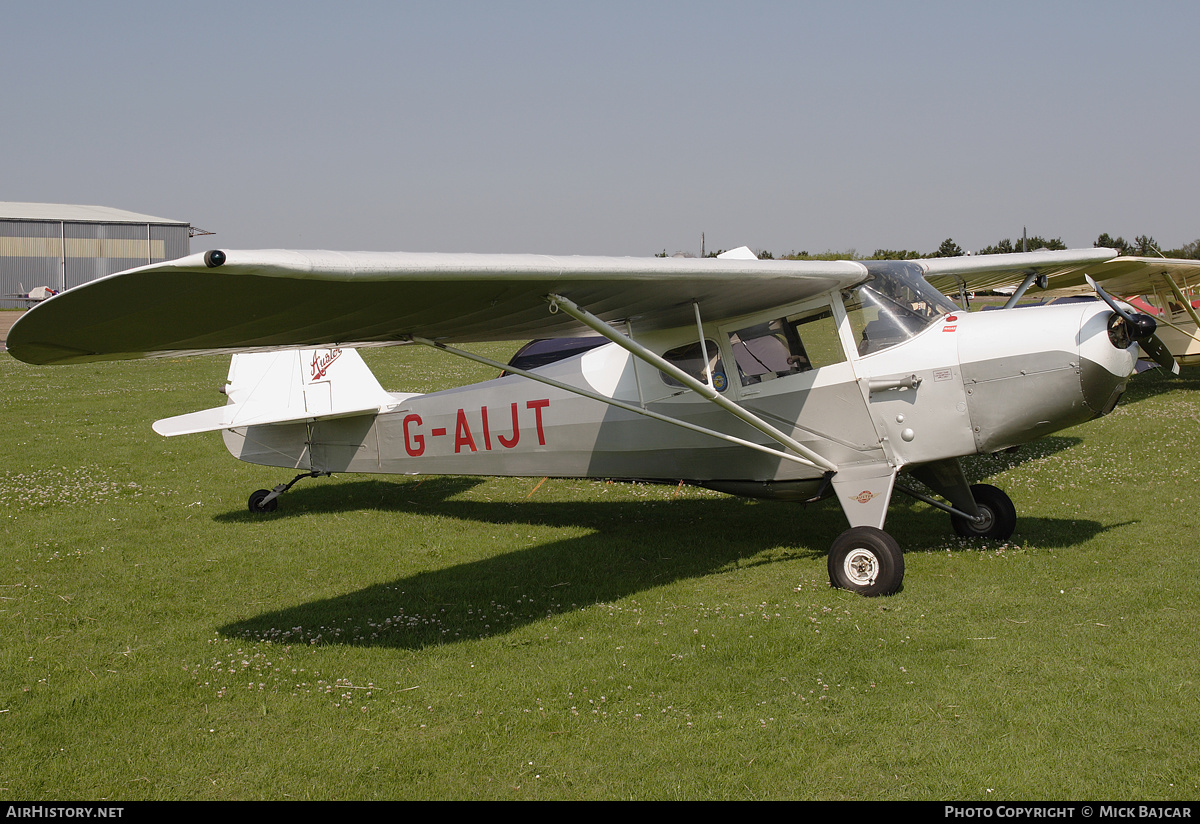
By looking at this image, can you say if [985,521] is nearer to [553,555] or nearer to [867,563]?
[867,563]

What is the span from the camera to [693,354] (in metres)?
7.86

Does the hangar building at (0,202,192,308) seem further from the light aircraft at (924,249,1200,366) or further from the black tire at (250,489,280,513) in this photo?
the light aircraft at (924,249,1200,366)

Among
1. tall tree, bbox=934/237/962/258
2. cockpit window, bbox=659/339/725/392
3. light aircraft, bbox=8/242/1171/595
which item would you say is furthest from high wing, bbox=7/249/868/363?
tall tree, bbox=934/237/962/258

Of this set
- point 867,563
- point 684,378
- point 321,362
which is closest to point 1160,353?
point 867,563

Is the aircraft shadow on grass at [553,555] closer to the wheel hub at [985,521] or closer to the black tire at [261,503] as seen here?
the black tire at [261,503]

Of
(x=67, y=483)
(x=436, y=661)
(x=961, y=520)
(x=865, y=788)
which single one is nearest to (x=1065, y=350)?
(x=961, y=520)

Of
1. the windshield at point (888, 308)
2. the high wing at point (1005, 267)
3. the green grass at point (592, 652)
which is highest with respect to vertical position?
the high wing at point (1005, 267)

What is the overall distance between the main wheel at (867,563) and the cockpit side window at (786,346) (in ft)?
4.85

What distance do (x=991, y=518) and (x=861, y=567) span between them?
2.13m

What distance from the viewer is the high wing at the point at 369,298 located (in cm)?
405

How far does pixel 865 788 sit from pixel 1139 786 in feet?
3.88

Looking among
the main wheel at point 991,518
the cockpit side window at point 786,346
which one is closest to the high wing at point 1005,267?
the cockpit side window at point 786,346

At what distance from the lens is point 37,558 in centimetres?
822

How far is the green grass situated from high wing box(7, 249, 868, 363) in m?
2.11
